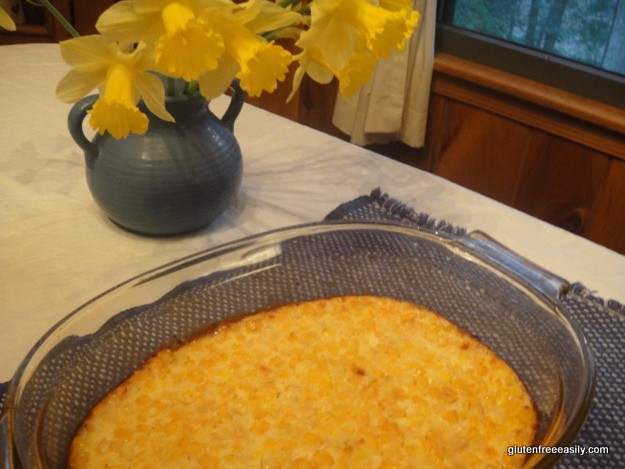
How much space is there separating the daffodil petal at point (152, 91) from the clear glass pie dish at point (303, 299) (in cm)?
18

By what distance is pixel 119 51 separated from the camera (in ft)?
2.19

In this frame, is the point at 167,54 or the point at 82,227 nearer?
the point at 167,54

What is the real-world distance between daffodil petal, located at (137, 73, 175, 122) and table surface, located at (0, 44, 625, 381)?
0.86 feet

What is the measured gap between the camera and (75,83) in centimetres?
69

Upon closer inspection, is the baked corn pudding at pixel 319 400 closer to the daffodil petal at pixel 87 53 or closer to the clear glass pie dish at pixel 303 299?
the clear glass pie dish at pixel 303 299

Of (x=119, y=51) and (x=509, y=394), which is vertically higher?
(x=119, y=51)

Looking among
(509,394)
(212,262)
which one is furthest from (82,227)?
(509,394)

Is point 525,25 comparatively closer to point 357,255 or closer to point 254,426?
point 357,255

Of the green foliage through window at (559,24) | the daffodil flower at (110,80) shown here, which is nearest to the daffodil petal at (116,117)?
the daffodil flower at (110,80)

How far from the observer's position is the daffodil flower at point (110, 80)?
0.66 meters

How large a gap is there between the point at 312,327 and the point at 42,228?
16.8 inches

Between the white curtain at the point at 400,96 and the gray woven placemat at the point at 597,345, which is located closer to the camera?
the gray woven placemat at the point at 597,345

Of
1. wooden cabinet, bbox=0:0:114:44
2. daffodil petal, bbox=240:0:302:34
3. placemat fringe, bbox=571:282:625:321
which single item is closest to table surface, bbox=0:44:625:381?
placemat fringe, bbox=571:282:625:321

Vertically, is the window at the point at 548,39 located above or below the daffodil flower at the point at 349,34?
below
